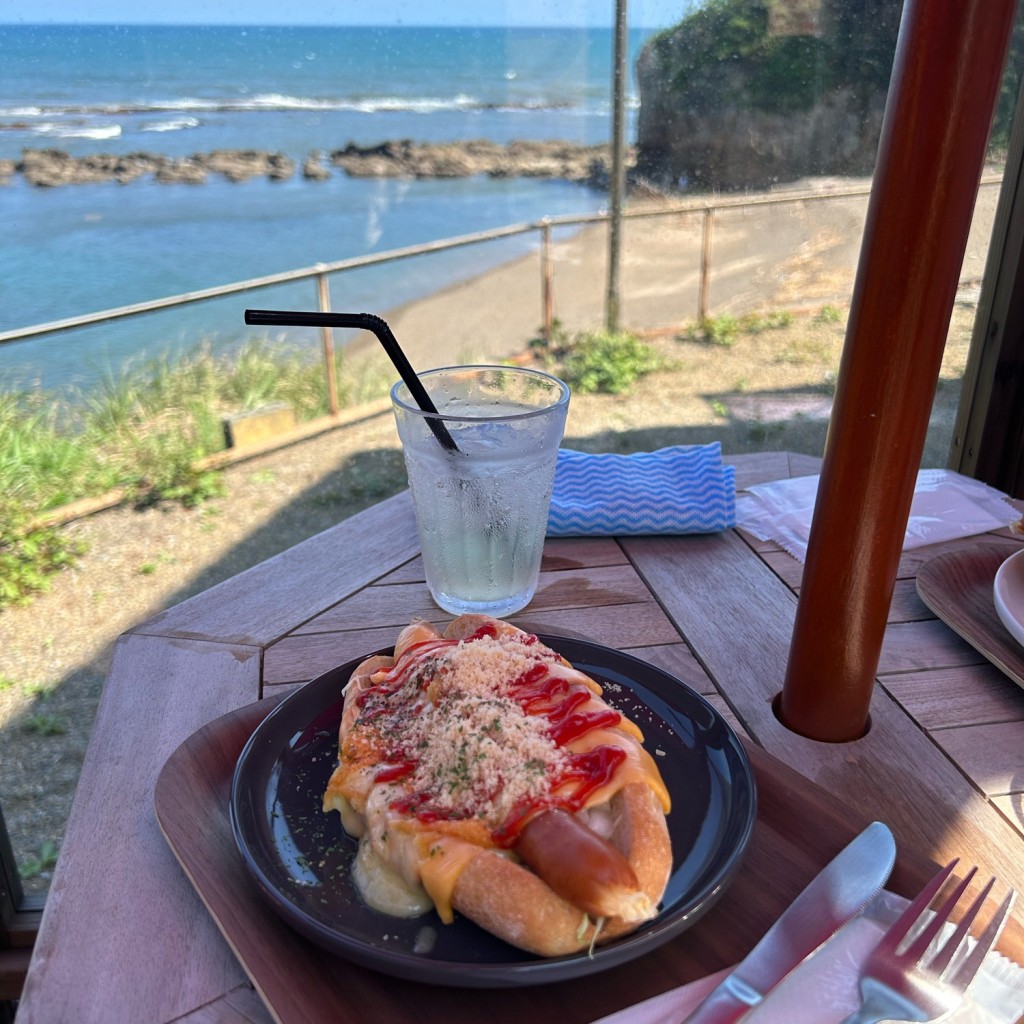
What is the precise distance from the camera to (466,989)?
0.53 metres

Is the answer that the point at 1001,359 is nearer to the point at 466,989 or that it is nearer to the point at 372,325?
the point at 372,325

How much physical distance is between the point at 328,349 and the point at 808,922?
12.3 ft

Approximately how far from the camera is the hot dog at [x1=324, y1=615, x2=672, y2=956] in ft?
1.68

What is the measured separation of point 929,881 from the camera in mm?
600

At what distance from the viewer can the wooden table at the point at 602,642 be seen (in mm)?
548

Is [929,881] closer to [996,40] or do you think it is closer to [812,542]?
[812,542]

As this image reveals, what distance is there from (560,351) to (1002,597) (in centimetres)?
435

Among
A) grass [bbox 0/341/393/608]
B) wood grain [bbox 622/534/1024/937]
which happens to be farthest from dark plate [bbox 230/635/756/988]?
grass [bbox 0/341/393/608]

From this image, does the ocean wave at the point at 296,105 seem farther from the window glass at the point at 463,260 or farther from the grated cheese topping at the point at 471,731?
the grated cheese topping at the point at 471,731

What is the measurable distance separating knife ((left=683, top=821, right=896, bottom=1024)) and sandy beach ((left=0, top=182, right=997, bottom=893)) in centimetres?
156

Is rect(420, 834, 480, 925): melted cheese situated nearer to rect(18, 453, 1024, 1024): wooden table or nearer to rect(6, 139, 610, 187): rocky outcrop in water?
rect(18, 453, 1024, 1024): wooden table

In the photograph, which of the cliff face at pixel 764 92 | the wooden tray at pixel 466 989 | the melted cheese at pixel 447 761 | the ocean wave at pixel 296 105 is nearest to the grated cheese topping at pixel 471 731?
the melted cheese at pixel 447 761

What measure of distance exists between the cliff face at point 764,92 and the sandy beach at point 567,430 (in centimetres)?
24

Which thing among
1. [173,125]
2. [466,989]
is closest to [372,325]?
[466,989]
